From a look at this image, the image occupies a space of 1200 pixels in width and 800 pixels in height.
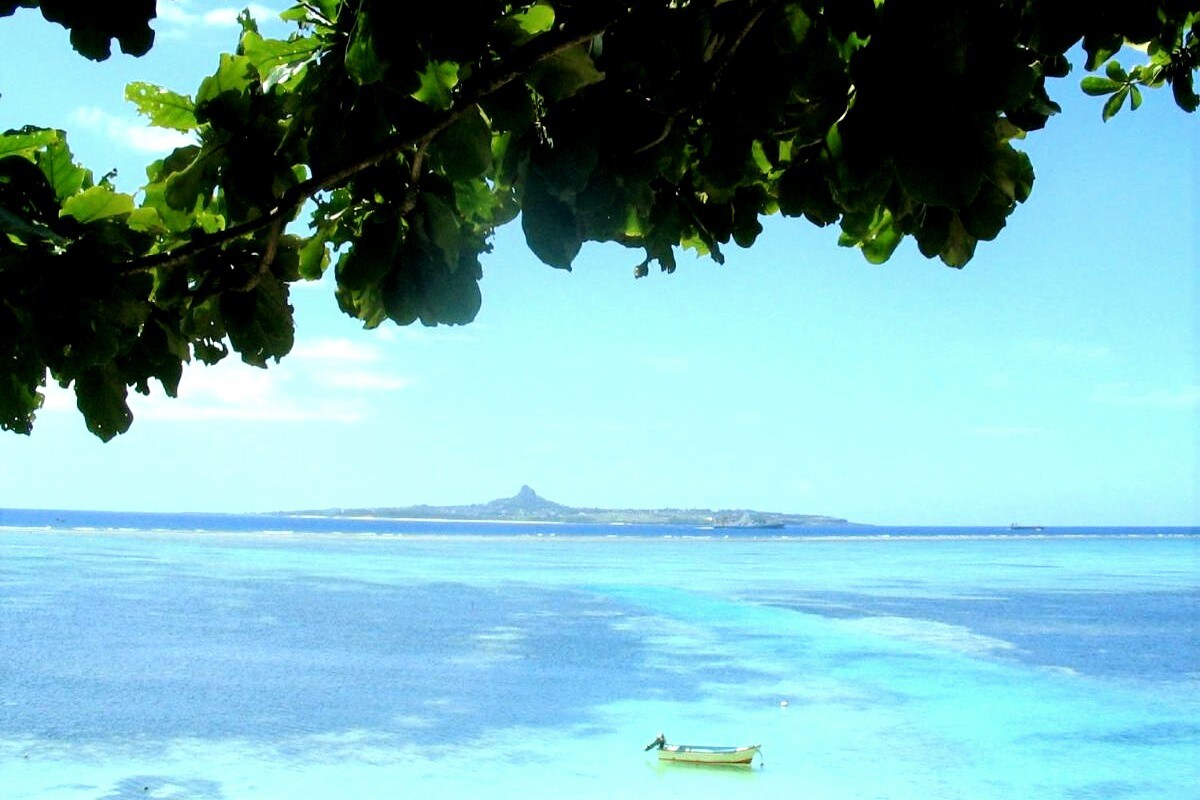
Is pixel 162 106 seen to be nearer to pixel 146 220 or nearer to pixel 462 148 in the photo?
pixel 146 220

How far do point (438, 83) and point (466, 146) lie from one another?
97mm

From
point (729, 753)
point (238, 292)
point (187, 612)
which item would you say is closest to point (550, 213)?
point (238, 292)

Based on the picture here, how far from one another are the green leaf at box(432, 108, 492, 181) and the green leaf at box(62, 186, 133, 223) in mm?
381

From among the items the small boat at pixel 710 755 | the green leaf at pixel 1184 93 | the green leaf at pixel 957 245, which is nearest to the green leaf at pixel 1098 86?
the green leaf at pixel 1184 93

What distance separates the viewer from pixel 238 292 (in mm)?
1212

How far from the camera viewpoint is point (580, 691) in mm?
17906

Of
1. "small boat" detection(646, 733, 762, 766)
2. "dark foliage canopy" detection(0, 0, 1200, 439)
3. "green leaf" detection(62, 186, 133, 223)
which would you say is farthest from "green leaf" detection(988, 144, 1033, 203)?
"small boat" detection(646, 733, 762, 766)

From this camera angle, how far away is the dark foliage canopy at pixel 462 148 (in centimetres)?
77

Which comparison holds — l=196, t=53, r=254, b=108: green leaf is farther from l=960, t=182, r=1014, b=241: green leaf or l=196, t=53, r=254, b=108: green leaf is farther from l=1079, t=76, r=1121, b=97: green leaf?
l=1079, t=76, r=1121, b=97: green leaf

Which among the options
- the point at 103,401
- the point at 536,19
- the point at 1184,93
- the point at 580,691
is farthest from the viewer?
the point at 580,691

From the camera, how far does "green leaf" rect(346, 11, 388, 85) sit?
32.1 inches

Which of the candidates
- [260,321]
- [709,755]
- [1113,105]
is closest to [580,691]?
[709,755]

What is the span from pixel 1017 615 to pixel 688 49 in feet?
103

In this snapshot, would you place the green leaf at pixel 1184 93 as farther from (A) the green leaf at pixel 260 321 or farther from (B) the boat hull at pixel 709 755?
(B) the boat hull at pixel 709 755
